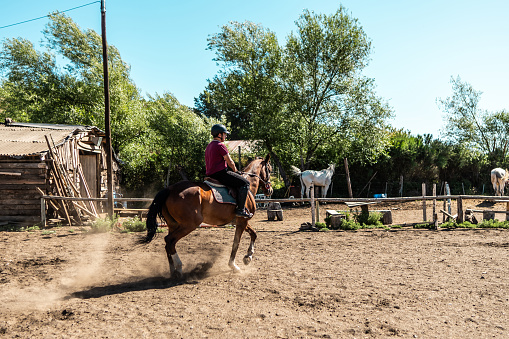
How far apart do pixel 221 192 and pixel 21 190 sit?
1049cm

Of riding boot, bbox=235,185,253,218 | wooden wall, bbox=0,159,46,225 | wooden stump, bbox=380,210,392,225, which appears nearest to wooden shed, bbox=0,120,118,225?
wooden wall, bbox=0,159,46,225

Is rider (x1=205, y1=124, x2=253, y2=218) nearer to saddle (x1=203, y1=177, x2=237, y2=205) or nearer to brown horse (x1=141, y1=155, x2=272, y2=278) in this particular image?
saddle (x1=203, y1=177, x2=237, y2=205)

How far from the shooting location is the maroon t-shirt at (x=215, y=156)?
648 centimetres

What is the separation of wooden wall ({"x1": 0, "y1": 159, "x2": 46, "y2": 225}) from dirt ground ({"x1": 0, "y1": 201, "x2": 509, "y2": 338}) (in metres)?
4.37

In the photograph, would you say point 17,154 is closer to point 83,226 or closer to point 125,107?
point 83,226

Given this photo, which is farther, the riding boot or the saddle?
the riding boot

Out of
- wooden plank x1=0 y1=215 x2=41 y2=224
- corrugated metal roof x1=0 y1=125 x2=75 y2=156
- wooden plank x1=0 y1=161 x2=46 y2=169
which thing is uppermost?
corrugated metal roof x1=0 y1=125 x2=75 y2=156

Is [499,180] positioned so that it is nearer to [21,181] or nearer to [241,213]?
[241,213]

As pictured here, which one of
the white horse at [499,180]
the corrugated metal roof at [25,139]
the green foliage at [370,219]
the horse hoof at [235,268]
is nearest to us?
the horse hoof at [235,268]

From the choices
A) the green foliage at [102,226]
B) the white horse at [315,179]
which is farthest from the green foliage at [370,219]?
the white horse at [315,179]

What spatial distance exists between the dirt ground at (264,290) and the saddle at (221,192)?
1281mm

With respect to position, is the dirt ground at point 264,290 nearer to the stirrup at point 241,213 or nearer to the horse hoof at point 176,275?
the horse hoof at point 176,275

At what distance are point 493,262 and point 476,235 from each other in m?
3.73

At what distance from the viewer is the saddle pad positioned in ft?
21.6
